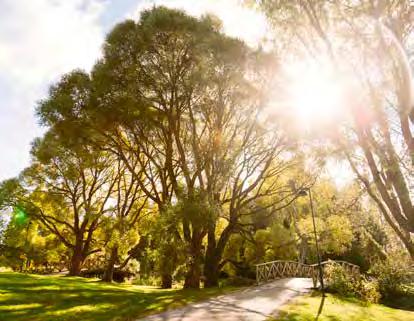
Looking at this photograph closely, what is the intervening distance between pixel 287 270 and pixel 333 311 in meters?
16.3

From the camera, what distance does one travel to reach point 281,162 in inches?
893

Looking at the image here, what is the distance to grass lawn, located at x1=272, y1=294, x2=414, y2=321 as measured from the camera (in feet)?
42.4

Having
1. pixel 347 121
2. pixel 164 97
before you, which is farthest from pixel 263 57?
pixel 347 121

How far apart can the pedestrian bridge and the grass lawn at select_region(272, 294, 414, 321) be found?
459cm

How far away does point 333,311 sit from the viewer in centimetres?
1451

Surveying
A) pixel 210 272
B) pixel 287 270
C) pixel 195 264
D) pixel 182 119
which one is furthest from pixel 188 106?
pixel 287 270

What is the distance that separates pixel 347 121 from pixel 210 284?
1527 cm

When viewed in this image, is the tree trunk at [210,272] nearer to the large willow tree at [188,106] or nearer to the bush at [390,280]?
the large willow tree at [188,106]

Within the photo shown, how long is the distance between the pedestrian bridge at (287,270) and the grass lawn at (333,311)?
459 centimetres

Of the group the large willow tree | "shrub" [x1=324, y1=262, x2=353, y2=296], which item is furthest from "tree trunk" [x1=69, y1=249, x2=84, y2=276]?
"shrub" [x1=324, y1=262, x2=353, y2=296]

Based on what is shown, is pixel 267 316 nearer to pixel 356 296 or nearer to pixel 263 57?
pixel 356 296

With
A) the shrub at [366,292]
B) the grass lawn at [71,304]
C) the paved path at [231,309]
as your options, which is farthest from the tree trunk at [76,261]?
the shrub at [366,292]

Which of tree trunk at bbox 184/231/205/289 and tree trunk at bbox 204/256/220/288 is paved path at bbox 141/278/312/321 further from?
tree trunk at bbox 204/256/220/288

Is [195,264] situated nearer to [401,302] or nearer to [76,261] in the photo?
[401,302]
